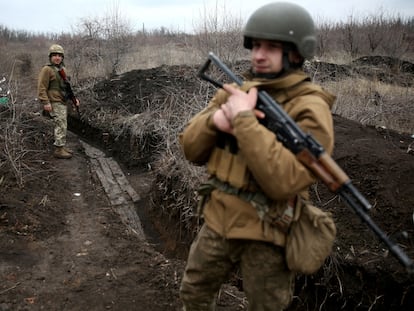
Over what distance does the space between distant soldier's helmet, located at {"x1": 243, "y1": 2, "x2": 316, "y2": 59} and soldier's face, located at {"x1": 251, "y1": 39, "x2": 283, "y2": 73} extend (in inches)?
2.1

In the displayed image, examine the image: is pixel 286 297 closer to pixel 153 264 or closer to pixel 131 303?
pixel 131 303

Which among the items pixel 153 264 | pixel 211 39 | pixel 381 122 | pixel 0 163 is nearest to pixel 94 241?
pixel 153 264

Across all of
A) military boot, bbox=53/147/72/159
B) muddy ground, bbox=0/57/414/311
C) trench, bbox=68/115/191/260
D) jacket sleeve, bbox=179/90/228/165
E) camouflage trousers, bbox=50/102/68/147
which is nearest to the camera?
jacket sleeve, bbox=179/90/228/165

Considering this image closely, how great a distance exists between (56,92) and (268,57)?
20.6 ft

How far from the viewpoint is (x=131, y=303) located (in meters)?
3.42

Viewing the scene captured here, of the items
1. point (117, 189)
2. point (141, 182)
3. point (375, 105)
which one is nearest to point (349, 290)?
point (117, 189)

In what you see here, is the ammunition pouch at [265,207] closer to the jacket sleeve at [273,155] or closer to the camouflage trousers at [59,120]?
the jacket sleeve at [273,155]

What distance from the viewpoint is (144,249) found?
4414 mm

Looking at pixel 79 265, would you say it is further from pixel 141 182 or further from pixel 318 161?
pixel 141 182

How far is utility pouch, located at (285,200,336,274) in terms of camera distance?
6.28ft

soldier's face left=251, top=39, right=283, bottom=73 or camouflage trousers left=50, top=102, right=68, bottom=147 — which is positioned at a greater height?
soldier's face left=251, top=39, right=283, bottom=73

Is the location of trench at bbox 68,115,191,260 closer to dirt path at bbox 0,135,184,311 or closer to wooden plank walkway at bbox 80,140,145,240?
wooden plank walkway at bbox 80,140,145,240

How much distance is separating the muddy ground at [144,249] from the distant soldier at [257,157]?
1.48 metres

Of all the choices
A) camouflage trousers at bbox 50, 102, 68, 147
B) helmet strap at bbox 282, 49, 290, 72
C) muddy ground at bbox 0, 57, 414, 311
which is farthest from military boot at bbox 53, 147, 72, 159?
helmet strap at bbox 282, 49, 290, 72
